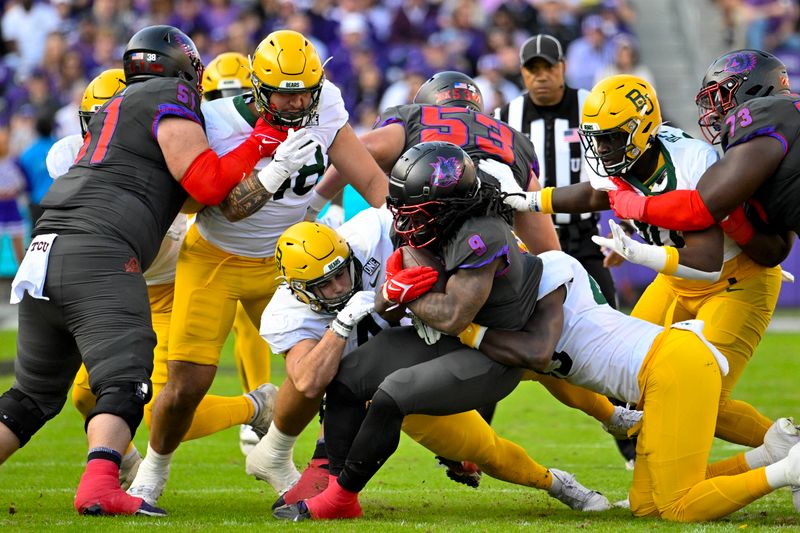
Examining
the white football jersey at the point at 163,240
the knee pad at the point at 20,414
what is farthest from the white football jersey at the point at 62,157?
the knee pad at the point at 20,414

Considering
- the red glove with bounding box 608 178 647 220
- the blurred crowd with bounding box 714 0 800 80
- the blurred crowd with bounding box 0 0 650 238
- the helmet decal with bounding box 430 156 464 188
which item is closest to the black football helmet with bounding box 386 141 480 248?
the helmet decal with bounding box 430 156 464 188

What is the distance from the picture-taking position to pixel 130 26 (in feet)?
49.5

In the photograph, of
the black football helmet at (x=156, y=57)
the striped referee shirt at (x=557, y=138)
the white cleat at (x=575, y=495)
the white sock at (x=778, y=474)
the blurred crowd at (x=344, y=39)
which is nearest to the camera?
the white sock at (x=778, y=474)

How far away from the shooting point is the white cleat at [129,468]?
18.4 ft

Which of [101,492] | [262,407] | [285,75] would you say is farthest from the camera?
[262,407]

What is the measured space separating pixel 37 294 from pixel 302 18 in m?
10.4

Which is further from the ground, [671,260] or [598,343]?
[671,260]

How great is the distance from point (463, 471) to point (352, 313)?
105 centimetres

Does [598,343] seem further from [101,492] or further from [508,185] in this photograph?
[101,492]

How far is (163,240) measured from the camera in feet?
18.9

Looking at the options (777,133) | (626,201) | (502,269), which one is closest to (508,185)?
(626,201)

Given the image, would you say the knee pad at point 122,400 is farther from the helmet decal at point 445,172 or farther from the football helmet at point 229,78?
the football helmet at point 229,78

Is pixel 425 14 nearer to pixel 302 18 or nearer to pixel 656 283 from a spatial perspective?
pixel 302 18

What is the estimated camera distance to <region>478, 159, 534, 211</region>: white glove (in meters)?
5.33
